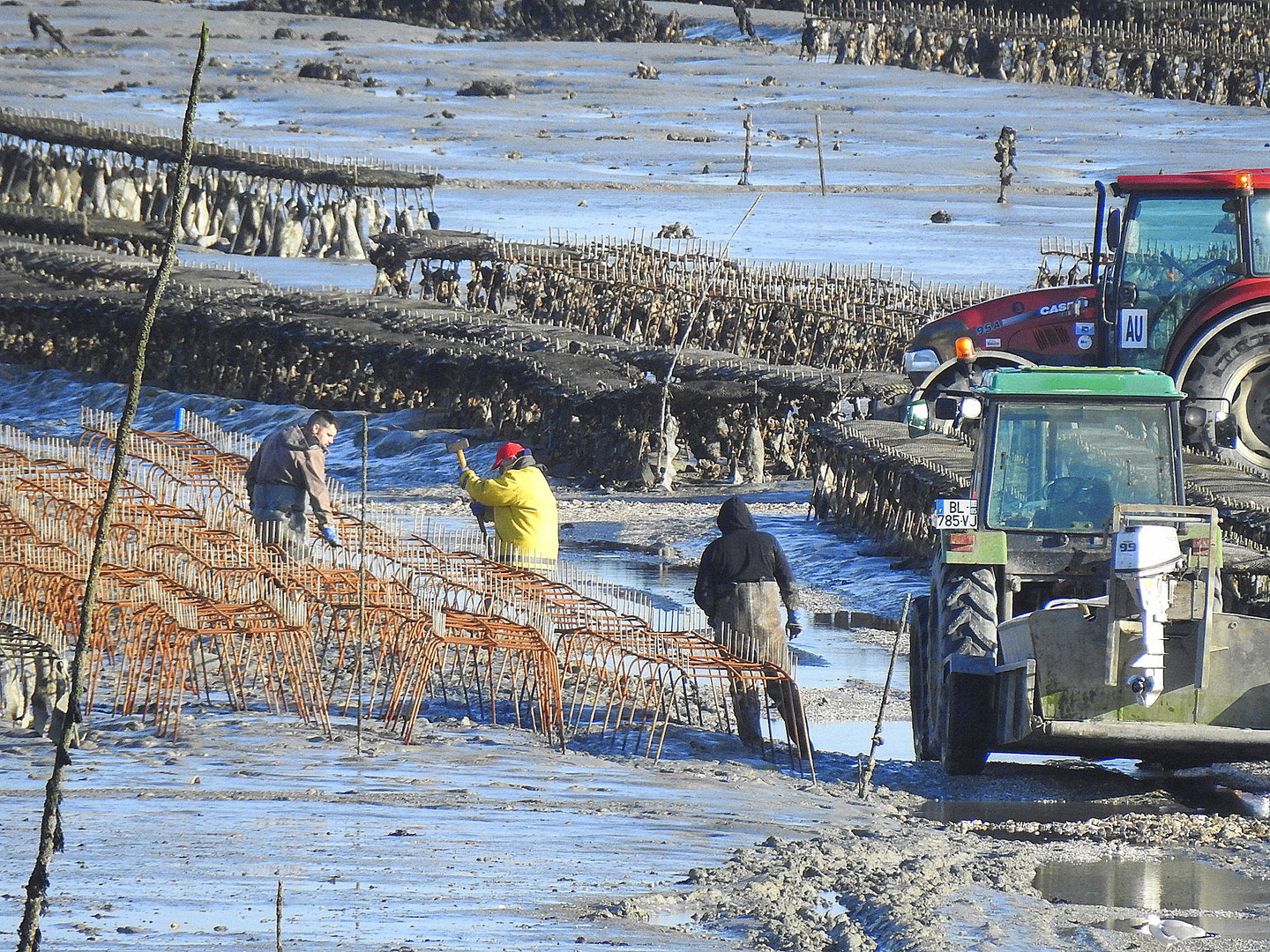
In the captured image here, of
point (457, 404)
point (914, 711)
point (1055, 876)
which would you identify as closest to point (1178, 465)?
point (914, 711)

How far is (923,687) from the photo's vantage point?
32.2 feet

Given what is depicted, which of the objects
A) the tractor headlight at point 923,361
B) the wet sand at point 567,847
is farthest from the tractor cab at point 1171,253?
the wet sand at point 567,847

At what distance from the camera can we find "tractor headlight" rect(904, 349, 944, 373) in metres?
15.5

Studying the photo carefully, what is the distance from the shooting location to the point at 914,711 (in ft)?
32.7

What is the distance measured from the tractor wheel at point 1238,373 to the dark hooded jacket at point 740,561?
471cm

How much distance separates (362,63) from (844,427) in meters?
46.2

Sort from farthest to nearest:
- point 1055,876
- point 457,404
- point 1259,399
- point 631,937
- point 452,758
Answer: point 457,404 < point 1259,399 < point 452,758 < point 1055,876 < point 631,937

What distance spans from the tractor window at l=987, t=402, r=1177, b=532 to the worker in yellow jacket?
111 inches

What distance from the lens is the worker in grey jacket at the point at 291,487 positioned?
1216 cm

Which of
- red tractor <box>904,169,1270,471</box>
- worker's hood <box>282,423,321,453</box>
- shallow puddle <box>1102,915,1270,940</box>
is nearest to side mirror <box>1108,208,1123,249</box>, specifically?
red tractor <box>904,169,1270,471</box>

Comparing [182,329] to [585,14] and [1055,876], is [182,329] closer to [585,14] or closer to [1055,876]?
[1055,876]

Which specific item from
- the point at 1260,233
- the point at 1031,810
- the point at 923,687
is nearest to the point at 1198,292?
the point at 1260,233

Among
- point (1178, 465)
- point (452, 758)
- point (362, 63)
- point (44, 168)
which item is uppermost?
point (362, 63)

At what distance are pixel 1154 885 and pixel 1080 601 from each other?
1.35 metres
